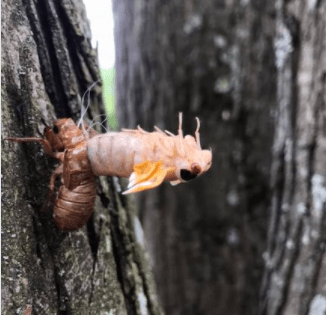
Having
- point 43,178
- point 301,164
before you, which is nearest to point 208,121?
point 301,164

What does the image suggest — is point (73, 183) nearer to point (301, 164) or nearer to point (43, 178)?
point (43, 178)

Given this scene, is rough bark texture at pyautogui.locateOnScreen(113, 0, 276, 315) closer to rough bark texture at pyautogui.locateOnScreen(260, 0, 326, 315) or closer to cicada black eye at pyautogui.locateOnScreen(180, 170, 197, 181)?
rough bark texture at pyautogui.locateOnScreen(260, 0, 326, 315)

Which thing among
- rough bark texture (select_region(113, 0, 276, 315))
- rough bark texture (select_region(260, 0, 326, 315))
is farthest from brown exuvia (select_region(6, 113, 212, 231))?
rough bark texture (select_region(113, 0, 276, 315))

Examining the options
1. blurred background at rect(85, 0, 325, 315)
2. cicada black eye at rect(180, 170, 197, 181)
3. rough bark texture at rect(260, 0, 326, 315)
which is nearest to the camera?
cicada black eye at rect(180, 170, 197, 181)

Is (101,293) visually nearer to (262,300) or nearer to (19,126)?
(19,126)

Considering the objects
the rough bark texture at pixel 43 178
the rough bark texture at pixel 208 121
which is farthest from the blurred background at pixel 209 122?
the rough bark texture at pixel 43 178

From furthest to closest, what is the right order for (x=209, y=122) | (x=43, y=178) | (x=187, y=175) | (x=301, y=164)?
(x=209, y=122) < (x=301, y=164) < (x=43, y=178) < (x=187, y=175)
